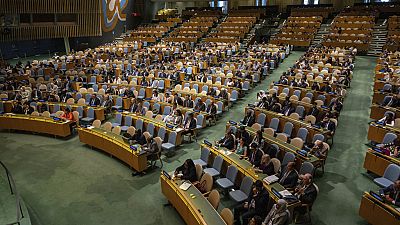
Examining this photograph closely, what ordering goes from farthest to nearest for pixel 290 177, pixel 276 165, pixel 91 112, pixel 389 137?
1. pixel 91 112
2. pixel 389 137
3. pixel 276 165
4. pixel 290 177

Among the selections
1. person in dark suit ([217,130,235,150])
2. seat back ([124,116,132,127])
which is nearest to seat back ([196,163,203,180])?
person in dark suit ([217,130,235,150])

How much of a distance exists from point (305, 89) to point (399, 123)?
16.3 ft

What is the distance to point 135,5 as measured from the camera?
39656 millimetres

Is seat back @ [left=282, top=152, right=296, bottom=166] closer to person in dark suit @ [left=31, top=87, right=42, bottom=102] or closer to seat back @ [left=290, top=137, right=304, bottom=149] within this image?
seat back @ [left=290, top=137, right=304, bottom=149]

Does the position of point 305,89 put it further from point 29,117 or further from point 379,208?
point 29,117

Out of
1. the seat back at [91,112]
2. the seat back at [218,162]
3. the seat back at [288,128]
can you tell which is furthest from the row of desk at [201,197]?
the seat back at [91,112]

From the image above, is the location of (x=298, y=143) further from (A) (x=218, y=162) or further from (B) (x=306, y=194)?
(B) (x=306, y=194)

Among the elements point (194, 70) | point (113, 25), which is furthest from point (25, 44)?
point (194, 70)

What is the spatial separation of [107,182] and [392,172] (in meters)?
7.17

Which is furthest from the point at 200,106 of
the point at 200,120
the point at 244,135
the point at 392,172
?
the point at 392,172

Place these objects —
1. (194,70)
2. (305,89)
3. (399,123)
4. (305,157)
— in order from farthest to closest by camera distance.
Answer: (194,70)
(305,89)
(399,123)
(305,157)

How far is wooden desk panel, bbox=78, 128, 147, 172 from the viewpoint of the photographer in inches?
365

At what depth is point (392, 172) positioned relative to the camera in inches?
301

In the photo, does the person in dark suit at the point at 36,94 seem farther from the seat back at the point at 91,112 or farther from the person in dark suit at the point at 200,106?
the person in dark suit at the point at 200,106
